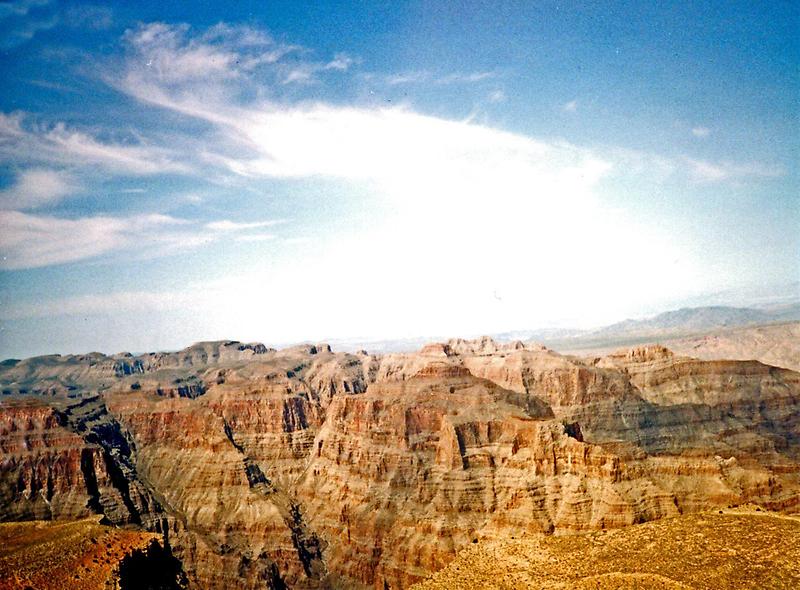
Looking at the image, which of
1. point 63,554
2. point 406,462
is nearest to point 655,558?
point 63,554

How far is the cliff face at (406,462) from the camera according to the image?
283ft

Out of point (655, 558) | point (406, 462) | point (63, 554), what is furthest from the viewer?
point (406, 462)

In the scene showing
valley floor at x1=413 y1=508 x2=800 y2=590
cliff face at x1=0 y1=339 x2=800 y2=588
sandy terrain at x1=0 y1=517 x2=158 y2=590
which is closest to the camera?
valley floor at x1=413 y1=508 x2=800 y2=590

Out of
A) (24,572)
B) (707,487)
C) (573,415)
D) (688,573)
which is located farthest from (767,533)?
(573,415)

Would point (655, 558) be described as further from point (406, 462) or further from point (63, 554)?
point (406, 462)

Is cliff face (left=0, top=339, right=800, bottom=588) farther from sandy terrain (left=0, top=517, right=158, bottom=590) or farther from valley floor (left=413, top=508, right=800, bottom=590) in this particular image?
sandy terrain (left=0, top=517, right=158, bottom=590)

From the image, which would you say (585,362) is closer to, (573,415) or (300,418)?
(573,415)

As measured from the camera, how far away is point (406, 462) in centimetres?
12581

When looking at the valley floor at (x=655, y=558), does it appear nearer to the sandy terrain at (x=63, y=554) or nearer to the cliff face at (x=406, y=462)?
the cliff face at (x=406, y=462)

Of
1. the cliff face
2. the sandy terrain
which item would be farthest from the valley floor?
the sandy terrain

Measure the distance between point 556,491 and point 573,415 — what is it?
83405mm

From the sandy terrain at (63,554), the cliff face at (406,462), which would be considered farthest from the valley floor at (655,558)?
the sandy terrain at (63,554)

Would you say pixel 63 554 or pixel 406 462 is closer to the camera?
pixel 63 554

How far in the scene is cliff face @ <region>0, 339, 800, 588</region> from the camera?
283 feet
